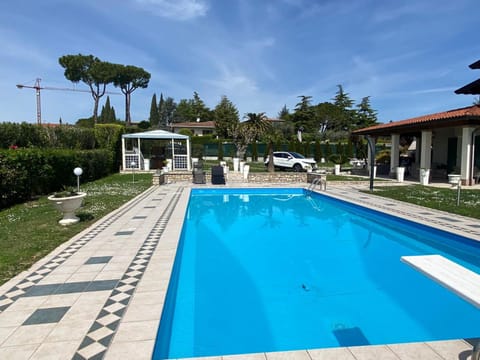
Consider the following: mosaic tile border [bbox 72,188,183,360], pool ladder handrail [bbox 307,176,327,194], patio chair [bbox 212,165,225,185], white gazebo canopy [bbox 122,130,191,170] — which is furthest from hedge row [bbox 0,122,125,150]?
pool ladder handrail [bbox 307,176,327,194]

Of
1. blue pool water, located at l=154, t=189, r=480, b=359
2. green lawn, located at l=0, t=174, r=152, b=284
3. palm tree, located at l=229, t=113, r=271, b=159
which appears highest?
palm tree, located at l=229, t=113, r=271, b=159

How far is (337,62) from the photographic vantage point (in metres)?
18.8

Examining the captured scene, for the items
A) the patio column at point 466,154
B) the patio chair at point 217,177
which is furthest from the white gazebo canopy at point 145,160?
the patio column at point 466,154

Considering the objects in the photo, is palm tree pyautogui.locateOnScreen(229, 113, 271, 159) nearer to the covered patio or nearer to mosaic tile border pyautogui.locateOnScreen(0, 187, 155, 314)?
the covered patio

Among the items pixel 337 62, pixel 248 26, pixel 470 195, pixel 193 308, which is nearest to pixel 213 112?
pixel 337 62

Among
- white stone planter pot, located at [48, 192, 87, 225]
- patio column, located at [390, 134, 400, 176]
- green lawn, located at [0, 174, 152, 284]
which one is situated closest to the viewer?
green lawn, located at [0, 174, 152, 284]

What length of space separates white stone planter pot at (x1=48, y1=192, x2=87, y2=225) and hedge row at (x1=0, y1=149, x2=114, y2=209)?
310 cm

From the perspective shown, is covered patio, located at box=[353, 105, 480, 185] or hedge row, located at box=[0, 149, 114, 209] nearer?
hedge row, located at box=[0, 149, 114, 209]

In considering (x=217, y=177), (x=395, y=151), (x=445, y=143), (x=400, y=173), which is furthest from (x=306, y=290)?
(x=445, y=143)

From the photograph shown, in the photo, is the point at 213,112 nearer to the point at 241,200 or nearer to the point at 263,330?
the point at 241,200

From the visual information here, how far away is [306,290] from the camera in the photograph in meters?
4.06

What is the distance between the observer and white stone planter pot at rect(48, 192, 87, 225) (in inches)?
230

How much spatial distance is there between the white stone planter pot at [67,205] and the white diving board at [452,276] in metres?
5.79

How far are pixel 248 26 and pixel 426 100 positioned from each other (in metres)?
20.8
